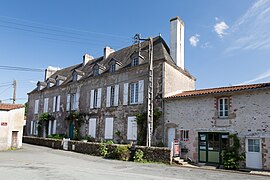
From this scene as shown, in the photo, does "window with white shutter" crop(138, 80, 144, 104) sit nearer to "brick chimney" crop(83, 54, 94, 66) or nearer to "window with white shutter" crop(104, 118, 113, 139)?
"window with white shutter" crop(104, 118, 113, 139)

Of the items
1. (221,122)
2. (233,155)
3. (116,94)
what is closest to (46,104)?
(116,94)

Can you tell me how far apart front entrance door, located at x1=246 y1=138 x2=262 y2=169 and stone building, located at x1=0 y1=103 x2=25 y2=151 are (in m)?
16.0

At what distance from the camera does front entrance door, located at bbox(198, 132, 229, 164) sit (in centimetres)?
1291

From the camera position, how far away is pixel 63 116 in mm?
24547

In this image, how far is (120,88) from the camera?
19.5 meters

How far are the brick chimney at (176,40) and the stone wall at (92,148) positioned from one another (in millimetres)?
7768

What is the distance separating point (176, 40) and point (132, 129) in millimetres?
7510

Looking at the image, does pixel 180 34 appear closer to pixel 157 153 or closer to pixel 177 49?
pixel 177 49

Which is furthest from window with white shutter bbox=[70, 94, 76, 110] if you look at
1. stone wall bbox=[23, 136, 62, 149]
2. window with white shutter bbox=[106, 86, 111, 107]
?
window with white shutter bbox=[106, 86, 111, 107]

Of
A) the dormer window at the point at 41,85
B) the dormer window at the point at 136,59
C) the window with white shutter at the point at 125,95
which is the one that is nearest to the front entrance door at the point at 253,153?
the window with white shutter at the point at 125,95

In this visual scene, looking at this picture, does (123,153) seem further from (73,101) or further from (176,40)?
(73,101)

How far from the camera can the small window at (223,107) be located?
13.1m

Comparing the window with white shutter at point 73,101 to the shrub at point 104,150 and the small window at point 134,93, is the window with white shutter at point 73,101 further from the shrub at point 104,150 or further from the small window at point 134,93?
the shrub at point 104,150

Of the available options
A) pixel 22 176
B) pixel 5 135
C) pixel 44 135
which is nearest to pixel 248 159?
pixel 22 176
